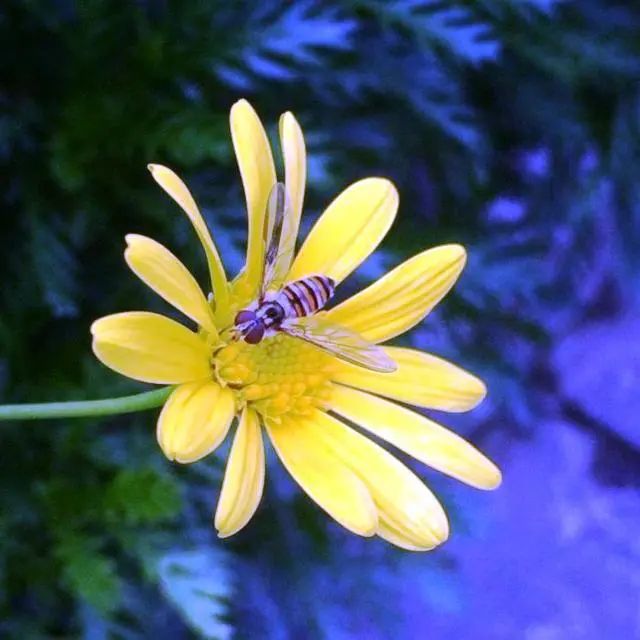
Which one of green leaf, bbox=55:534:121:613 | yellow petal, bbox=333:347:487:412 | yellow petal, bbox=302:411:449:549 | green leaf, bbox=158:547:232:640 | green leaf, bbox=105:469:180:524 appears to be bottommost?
green leaf, bbox=55:534:121:613

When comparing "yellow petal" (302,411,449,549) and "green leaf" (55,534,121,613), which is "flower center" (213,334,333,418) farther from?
"green leaf" (55,534,121,613)

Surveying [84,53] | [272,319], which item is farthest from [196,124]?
[272,319]

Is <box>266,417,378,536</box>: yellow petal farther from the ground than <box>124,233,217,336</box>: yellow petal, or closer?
closer

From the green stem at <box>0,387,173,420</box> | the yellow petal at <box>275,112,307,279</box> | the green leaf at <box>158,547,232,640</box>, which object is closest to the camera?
the green stem at <box>0,387,173,420</box>

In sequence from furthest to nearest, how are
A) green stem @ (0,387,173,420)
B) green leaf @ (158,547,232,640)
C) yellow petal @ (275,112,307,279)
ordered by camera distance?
green leaf @ (158,547,232,640)
yellow petal @ (275,112,307,279)
green stem @ (0,387,173,420)

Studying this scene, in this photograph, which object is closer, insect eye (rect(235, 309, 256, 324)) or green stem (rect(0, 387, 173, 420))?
green stem (rect(0, 387, 173, 420))

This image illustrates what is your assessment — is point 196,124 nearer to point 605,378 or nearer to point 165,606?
point 165,606

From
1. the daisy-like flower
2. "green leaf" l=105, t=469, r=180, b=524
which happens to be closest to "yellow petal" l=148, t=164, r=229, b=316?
the daisy-like flower

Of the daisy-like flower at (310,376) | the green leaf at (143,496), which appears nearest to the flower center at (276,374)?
the daisy-like flower at (310,376)

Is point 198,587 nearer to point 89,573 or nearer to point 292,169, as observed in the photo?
point 89,573

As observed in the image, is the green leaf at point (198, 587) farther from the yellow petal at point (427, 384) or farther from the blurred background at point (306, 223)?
the yellow petal at point (427, 384)
